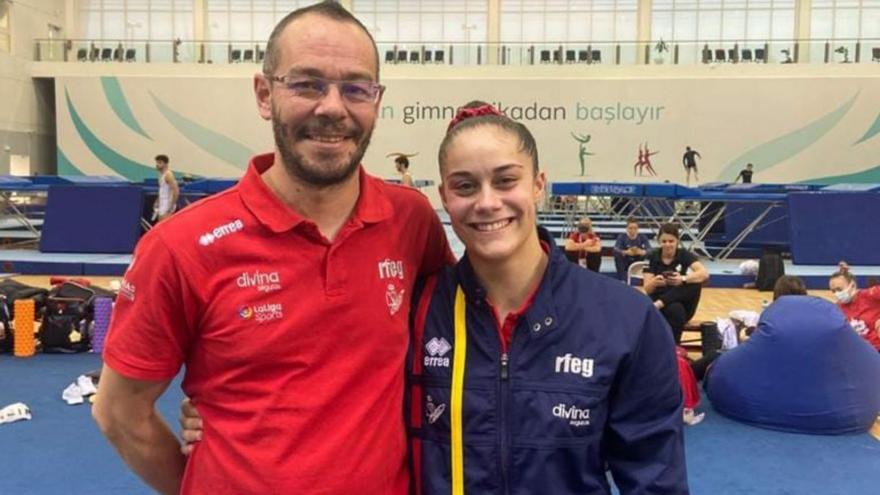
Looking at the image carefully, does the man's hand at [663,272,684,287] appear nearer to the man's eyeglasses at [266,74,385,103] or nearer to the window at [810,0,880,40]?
the man's eyeglasses at [266,74,385,103]

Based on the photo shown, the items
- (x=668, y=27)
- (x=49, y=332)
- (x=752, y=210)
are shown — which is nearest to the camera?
(x=49, y=332)

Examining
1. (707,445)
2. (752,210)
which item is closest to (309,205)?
(707,445)

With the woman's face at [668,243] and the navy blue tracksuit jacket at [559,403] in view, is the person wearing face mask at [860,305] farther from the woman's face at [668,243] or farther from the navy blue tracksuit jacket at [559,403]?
the navy blue tracksuit jacket at [559,403]

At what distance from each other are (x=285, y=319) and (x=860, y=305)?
7.19 metres

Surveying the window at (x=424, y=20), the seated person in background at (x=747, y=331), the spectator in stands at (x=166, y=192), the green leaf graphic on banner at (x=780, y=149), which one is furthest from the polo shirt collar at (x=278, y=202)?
the window at (x=424, y=20)

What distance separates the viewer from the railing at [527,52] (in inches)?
1002

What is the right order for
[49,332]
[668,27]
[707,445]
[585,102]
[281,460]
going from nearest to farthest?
[281,460]
[707,445]
[49,332]
[585,102]
[668,27]

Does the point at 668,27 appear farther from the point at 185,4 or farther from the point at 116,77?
the point at 116,77

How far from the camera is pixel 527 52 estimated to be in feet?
85.9

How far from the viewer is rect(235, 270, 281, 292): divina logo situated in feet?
5.20

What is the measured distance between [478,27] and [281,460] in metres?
27.7

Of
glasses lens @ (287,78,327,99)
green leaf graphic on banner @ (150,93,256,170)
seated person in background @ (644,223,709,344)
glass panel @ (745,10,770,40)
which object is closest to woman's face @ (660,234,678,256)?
seated person in background @ (644,223,709,344)

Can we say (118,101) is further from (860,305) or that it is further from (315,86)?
(315,86)

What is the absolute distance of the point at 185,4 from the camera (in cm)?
2842
